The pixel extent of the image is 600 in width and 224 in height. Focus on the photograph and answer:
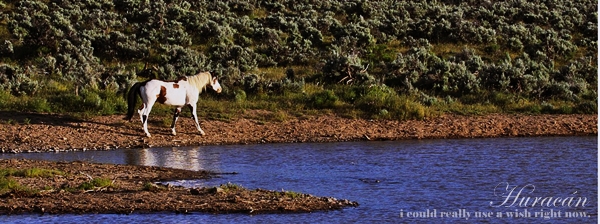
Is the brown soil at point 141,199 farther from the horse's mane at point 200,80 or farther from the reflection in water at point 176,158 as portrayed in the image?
the horse's mane at point 200,80

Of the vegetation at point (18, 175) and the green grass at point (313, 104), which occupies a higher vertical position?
the green grass at point (313, 104)

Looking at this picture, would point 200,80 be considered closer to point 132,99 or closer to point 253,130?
point 253,130

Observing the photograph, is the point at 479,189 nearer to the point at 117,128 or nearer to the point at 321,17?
the point at 117,128

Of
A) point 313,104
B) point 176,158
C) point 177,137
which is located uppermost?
point 313,104

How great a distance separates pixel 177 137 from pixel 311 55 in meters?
10.4

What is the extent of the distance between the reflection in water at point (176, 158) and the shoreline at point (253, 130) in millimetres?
700

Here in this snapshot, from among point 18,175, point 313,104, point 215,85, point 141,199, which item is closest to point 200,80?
point 215,85

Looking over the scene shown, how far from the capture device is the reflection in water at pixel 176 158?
56.0 ft

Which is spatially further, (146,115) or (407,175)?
(146,115)

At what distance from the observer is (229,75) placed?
25391 millimetres

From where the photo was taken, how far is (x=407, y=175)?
1580cm

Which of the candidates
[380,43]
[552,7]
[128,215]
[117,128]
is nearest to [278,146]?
[117,128]

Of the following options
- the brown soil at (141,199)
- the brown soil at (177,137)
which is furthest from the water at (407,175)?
the brown soil at (177,137)

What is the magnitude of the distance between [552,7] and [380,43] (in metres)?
13.8
